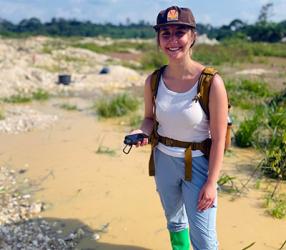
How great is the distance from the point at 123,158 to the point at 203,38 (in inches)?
1535

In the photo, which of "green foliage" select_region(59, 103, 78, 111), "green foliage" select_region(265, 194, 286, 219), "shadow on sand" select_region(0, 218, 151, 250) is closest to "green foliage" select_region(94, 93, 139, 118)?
"green foliage" select_region(59, 103, 78, 111)

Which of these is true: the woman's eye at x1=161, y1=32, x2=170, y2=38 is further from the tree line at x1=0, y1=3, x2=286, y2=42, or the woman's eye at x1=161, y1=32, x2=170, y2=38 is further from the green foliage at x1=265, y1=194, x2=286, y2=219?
the tree line at x1=0, y1=3, x2=286, y2=42

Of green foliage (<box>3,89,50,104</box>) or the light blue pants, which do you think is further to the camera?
green foliage (<box>3,89,50,104</box>)

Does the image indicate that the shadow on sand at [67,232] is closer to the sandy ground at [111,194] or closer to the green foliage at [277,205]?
the sandy ground at [111,194]

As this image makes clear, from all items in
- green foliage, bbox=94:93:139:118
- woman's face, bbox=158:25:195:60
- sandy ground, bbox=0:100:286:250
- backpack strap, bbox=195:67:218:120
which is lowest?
sandy ground, bbox=0:100:286:250

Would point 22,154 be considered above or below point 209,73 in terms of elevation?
below

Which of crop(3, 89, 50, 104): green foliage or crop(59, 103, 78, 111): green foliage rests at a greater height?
crop(3, 89, 50, 104): green foliage

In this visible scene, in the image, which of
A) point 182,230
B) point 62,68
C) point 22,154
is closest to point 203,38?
point 62,68

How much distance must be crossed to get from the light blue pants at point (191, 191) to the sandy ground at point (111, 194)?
3.00 ft

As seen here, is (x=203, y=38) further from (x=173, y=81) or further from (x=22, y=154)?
(x=173, y=81)

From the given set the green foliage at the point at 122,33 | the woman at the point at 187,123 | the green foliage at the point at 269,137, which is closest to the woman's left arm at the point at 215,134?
the woman at the point at 187,123

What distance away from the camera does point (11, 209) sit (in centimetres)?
401

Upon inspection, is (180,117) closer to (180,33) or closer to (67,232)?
(180,33)

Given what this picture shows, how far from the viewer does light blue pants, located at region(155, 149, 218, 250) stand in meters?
2.31
